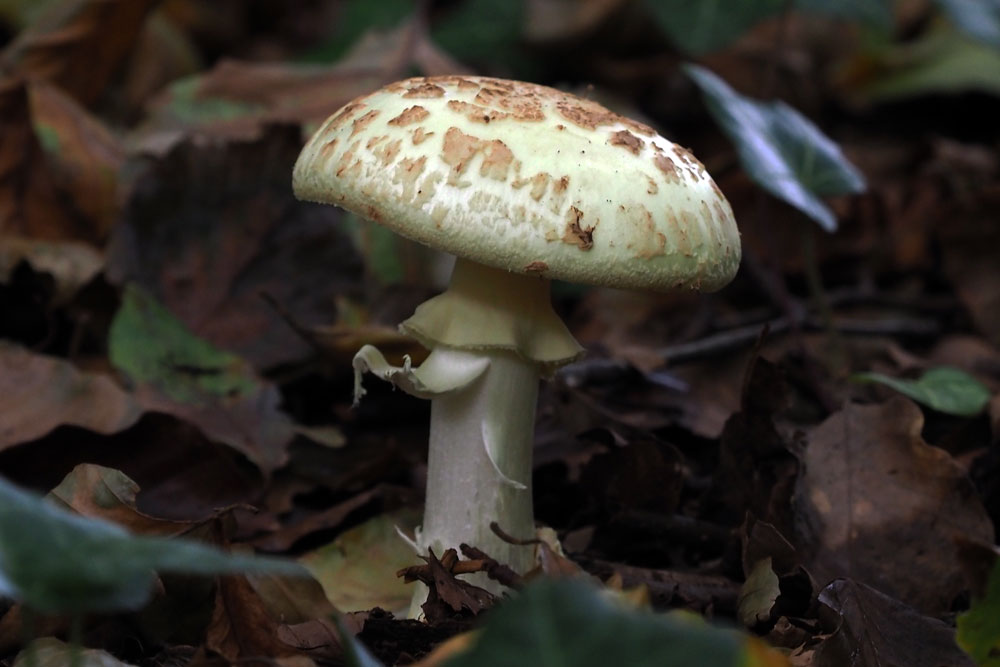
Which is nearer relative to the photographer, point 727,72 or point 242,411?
point 242,411

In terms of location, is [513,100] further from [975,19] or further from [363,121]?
[975,19]

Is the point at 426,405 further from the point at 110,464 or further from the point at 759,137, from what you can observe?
the point at 759,137

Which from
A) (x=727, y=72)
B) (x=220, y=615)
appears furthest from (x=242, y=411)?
(x=727, y=72)

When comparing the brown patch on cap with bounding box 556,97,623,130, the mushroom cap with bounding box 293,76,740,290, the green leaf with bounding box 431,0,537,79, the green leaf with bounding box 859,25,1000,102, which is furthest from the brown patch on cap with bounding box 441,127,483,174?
the green leaf with bounding box 859,25,1000,102

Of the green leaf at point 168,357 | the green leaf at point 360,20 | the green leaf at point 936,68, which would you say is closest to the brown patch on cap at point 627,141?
the green leaf at point 168,357

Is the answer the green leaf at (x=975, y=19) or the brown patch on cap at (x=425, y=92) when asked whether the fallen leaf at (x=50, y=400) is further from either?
the green leaf at (x=975, y=19)

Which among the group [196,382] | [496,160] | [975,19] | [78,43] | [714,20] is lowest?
[196,382]

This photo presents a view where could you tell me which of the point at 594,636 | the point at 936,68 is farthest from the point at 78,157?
the point at 936,68
